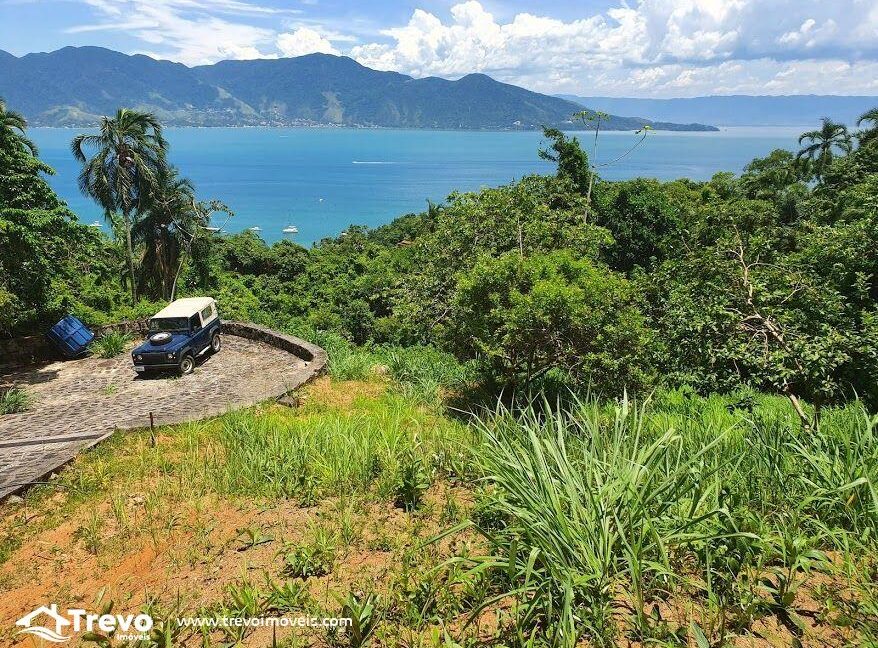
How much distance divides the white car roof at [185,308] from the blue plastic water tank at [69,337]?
2090mm

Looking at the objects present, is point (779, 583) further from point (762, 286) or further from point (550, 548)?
point (762, 286)

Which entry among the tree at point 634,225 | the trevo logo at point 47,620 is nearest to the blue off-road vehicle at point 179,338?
the trevo logo at point 47,620

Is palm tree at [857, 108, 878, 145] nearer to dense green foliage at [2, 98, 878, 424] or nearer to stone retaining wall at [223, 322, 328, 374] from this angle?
dense green foliage at [2, 98, 878, 424]

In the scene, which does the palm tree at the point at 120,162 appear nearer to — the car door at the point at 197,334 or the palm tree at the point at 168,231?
the palm tree at the point at 168,231

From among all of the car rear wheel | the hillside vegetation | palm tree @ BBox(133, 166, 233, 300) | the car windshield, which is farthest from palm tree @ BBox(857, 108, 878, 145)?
palm tree @ BBox(133, 166, 233, 300)

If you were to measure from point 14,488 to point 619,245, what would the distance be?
26041 mm

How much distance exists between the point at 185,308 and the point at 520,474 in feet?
37.3

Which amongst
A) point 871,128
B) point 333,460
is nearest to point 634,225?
point 871,128

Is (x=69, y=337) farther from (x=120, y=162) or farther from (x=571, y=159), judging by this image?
(x=571, y=159)

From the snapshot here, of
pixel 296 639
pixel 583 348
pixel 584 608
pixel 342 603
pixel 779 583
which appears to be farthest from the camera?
pixel 583 348

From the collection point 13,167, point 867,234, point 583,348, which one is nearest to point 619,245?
point 867,234

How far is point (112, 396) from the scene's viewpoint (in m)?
10.9

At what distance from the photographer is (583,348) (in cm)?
959

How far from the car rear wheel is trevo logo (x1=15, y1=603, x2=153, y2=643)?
8338 millimetres
